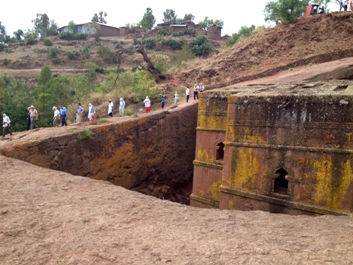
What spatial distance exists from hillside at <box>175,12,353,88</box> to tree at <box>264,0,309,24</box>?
37cm

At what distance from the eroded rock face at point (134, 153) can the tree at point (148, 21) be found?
4429 cm

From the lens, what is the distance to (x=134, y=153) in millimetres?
10352

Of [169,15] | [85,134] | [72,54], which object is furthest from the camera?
[169,15]

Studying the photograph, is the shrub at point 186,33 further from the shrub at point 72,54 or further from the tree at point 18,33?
the tree at point 18,33

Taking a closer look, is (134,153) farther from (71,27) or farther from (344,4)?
(71,27)

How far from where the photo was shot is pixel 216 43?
41.3 meters

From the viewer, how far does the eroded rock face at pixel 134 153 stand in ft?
27.6

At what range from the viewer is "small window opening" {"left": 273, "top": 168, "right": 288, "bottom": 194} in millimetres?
6798

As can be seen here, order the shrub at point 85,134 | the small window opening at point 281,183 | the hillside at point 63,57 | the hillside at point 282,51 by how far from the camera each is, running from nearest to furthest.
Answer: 1. the small window opening at point 281,183
2. the shrub at point 85,134
3. the hillside at point 282,51
4. the hillside at point 63,57

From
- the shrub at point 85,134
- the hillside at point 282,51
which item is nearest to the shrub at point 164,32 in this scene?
the hillside at point 282,51

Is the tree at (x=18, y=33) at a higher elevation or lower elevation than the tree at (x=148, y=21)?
lower

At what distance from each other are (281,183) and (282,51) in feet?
35.9

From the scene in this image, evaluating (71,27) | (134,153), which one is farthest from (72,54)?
(134,153)

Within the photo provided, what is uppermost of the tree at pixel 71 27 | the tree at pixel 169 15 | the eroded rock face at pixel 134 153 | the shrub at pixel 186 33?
the tree at pixel 169 15
